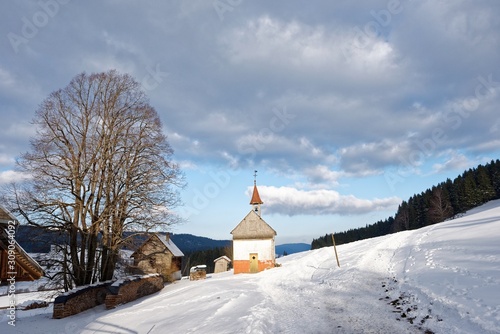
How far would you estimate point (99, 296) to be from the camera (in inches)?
794

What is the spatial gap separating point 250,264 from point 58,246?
21.0 metres

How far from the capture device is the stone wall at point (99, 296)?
17109 mm

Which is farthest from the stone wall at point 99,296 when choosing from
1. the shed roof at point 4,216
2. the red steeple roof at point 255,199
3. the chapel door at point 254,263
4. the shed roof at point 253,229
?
the red steeple roof at point 255,199

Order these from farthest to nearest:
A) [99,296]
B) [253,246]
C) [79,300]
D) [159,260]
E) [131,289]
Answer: [159,260] → [253,246] → [131,289] → [99,296] → [79,300]

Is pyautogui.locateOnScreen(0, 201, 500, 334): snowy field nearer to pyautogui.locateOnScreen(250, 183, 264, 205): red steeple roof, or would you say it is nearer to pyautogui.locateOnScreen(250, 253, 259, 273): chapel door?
pyautogui.locateOnScreen(250, 253, 259, 273): chapel door

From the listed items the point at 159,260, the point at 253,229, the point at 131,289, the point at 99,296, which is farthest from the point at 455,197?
the point at 99,296

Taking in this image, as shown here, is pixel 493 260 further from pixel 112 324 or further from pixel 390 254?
pixel 112 324

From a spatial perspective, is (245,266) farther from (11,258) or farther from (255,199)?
(11,258)

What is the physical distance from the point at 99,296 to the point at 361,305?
1655cm

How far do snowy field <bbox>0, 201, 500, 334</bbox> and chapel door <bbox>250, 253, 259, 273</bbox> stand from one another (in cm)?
1476

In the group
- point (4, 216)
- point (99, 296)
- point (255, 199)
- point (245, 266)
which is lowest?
point (99, 296)

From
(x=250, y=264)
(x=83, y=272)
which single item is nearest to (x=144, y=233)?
(x=83, y=272)

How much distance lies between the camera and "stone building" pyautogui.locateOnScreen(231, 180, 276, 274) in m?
34.8

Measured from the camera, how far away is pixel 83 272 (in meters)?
19.8
